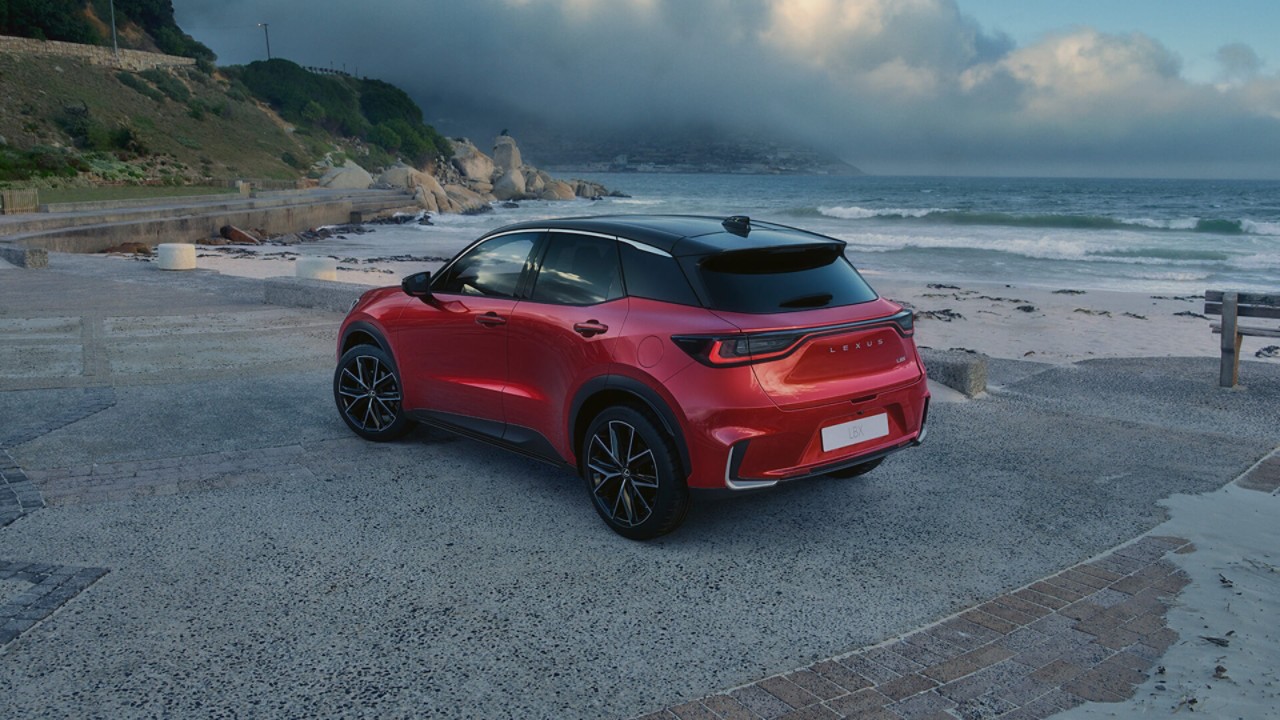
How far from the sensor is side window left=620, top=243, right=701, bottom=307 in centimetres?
458

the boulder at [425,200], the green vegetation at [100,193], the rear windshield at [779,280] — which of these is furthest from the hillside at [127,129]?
the rear windshield at [779,280]

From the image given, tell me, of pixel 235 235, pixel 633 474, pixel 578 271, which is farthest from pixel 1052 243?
pixel 633 474

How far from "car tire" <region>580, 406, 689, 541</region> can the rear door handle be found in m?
0.38

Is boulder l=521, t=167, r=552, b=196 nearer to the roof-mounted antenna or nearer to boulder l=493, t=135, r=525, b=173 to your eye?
boulder l=493, t=135, r=525, b=173

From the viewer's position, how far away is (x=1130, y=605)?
4094 millimetres

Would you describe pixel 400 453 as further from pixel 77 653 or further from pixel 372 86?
pixel 372 86

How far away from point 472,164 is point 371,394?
96.7 m

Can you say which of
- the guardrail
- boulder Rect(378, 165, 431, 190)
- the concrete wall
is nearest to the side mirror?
the guardrail

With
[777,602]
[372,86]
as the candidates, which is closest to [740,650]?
[777,602]

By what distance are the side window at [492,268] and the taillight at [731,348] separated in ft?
4.77

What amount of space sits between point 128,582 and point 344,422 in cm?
284

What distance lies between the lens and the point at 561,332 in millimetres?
4980

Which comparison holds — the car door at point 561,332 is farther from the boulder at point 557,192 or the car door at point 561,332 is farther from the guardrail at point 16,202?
the boulder at point 557,192

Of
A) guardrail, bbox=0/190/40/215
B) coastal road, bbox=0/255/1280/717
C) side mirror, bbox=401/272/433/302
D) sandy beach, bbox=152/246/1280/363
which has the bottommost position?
sandy beach, bbox=152/246/1280/363
